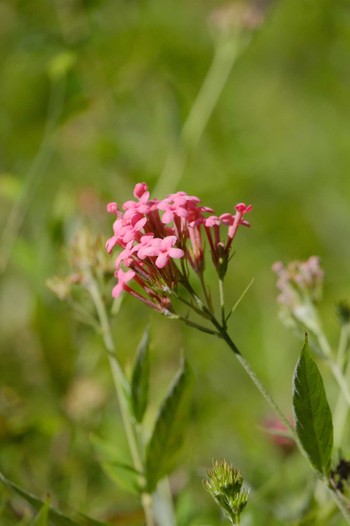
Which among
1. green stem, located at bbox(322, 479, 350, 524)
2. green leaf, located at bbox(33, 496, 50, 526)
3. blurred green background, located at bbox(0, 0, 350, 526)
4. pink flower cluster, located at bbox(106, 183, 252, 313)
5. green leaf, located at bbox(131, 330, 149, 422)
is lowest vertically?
green stem, located at bbox(322, 479, 350, 524)

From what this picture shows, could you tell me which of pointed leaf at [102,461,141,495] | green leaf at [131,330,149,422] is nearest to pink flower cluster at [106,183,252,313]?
green leaf at [131,330,149,422]

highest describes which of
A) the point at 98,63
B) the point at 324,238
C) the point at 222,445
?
the point at 98,63

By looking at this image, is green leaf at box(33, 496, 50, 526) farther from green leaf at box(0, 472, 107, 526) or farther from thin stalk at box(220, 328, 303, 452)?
thin stalk at box(220, 328, 303, 452)

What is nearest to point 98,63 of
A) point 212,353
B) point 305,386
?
point 212,353

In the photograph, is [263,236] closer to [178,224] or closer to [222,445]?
[222,445]

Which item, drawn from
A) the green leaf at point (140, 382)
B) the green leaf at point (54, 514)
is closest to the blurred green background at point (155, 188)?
the green leaf at point (140, 382)

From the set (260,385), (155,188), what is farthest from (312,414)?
(155,188)
